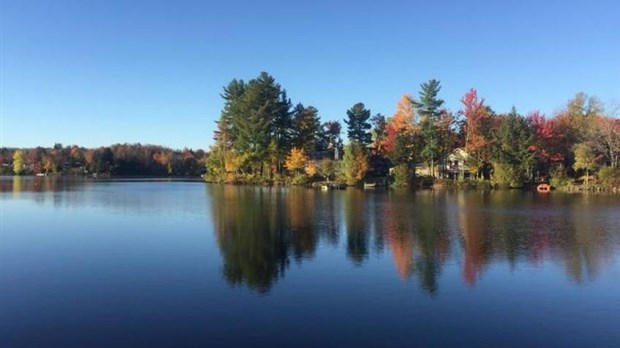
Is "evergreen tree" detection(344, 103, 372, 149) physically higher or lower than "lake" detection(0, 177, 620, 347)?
higher

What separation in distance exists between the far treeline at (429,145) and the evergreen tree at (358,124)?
0.13m

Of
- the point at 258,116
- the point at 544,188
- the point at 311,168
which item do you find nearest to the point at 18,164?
the point at 258,116

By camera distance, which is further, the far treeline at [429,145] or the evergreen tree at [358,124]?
the evergreen tree at [358,124]

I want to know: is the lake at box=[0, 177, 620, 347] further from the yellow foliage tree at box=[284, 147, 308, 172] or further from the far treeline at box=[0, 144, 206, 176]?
the far treeline at box=[0, 144, 206, 176]

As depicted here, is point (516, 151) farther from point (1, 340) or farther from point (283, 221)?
point (1, 340)

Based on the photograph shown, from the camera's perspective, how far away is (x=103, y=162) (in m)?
122

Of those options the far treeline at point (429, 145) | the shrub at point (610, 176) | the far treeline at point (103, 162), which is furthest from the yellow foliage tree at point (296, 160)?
the far treeline at point (103, 162)

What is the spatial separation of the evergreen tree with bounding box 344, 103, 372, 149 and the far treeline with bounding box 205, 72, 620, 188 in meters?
0.13

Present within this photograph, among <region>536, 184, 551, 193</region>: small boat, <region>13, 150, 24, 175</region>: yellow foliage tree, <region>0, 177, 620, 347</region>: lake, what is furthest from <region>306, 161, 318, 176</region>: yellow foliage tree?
<region>13, 150, 24, 175</region>: yellow foliage tree

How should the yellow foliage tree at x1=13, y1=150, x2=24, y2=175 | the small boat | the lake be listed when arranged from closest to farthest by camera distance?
the lake → the small boat → the yellow foliage tree at x1=13, y1=150, x2=24, y2=175

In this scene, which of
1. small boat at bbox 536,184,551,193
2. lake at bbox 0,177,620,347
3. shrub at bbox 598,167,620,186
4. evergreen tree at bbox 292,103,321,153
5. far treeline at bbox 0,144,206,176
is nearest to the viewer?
lake at bbox 0,177,620,347

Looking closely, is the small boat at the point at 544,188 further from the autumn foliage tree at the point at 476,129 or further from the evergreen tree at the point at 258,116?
the evergreen tree at the point at 258,116

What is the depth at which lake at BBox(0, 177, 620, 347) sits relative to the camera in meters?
9.82

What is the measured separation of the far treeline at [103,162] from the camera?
407 feet
